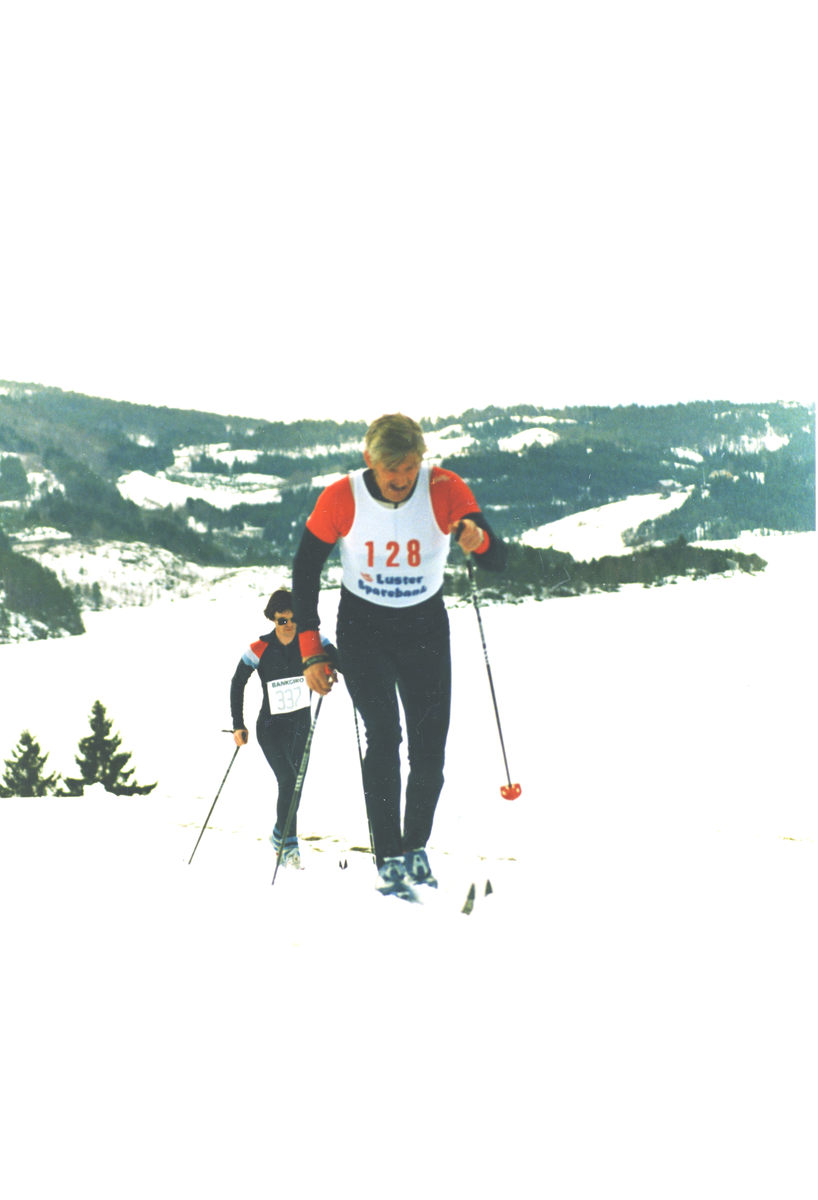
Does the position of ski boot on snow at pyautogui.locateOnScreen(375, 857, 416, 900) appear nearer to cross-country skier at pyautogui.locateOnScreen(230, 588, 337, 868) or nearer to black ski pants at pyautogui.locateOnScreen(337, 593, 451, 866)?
black ski pants at pyautogui.locateOnScreen(337, 593, 451, 866)

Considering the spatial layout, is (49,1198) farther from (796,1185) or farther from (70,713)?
(70,713)

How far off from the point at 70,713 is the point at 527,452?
2.81 metres

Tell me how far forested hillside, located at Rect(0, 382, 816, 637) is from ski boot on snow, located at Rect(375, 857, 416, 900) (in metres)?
2.36

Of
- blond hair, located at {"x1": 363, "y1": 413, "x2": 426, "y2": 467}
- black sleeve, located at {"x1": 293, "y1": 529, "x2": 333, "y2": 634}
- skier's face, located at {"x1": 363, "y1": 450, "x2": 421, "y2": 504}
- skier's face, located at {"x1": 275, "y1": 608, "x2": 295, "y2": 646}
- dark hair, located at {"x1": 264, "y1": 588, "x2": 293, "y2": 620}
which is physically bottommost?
skier's face, located at {"x1": 275, "y1": 608, "x2": 295, "y2": 646}

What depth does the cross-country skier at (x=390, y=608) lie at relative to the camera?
1.94m

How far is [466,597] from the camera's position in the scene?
2928 millimetres

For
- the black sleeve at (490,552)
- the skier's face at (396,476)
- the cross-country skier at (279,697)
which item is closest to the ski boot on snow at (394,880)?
the black sleeve at (490,552)

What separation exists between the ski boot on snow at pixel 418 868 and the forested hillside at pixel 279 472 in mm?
2295

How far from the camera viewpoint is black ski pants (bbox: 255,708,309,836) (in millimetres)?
3018

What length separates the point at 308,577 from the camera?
1.98 m

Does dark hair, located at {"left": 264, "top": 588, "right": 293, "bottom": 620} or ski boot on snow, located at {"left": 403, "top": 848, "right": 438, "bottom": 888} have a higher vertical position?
dark hair, located at {"left": 264, "top": 588, "right": 293, "bottom": 620}

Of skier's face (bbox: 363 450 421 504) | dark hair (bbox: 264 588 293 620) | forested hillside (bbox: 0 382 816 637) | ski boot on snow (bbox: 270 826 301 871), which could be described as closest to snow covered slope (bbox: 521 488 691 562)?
forested hillside (bbox: 0 382 816 637)

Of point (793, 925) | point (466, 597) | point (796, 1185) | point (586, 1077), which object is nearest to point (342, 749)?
point (466, 597)

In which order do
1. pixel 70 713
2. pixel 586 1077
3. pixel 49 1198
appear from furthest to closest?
pixel 70 713 → pixel 586 1077 → pixel 49 1198
